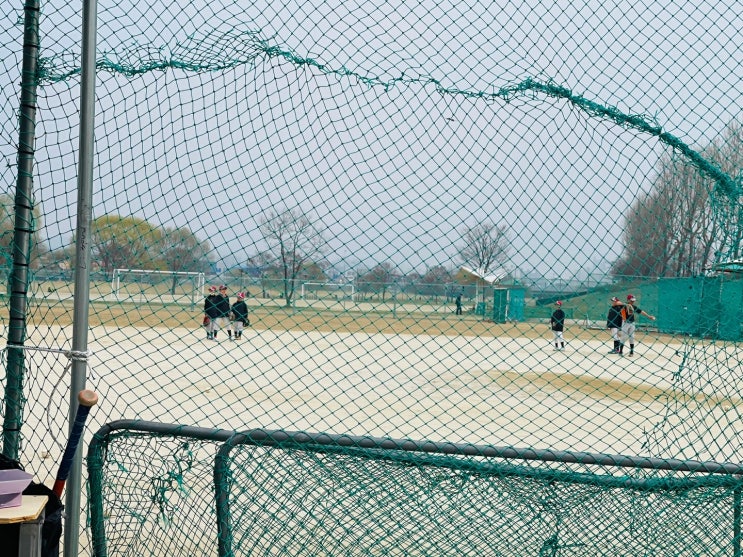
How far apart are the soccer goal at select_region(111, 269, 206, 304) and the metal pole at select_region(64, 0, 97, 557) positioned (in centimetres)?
84

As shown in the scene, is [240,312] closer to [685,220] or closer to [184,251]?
[184,251]

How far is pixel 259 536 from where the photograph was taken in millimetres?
3072

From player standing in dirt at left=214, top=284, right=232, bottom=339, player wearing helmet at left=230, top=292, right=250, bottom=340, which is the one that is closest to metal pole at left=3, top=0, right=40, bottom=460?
player standing in dirt at left=214, top=284, right=232, bottom=339

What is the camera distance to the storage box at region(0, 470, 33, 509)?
239cm

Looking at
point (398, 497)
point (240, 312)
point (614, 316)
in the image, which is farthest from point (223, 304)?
point (614, 316)

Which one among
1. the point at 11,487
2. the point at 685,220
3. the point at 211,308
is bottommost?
the point at 11,487

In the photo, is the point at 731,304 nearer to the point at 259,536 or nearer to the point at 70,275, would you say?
the point at 259,536

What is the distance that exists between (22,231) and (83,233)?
0.37m

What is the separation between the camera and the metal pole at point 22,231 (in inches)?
123

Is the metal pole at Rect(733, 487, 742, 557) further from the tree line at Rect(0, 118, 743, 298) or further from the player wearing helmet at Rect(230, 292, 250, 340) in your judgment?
the player wearing helmet at Rect(230, 292, 250, 340)

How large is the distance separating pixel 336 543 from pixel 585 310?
367 cm

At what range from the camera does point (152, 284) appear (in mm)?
4340

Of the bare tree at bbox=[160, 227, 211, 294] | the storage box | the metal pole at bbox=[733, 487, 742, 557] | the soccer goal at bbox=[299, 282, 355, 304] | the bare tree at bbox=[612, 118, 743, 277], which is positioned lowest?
the metal pole at bbox=[733, 487, 742, 557]

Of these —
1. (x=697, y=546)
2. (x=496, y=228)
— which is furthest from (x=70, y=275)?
(x=697, y=546)
